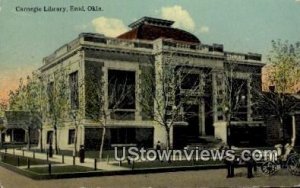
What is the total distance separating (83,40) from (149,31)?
20.2 feet

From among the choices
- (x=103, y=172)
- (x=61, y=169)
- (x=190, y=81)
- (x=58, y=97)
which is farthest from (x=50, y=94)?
(x=103, y=172)

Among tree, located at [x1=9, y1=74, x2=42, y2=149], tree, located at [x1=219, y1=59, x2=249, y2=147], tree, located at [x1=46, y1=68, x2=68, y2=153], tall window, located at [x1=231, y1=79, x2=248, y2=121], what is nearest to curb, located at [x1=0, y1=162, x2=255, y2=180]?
tree, located at [x1=46, y1=68, x2=68, y2=153]

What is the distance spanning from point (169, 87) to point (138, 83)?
3771mm

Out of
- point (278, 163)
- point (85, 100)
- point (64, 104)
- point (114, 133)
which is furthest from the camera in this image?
point (114, 133)

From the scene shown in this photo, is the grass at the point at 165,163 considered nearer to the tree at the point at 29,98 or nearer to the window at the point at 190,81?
the window at the point at 190,81

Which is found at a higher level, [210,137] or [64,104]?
[64,104]

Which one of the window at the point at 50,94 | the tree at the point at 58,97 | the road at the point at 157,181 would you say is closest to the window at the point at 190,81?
the tree at the point at 58,97

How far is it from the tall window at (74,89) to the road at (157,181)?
10115mm

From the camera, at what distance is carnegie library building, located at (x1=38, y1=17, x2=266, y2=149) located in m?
31.7

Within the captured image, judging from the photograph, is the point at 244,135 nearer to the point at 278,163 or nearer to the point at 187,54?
the point at 187,54

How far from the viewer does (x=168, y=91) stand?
98.5 feet

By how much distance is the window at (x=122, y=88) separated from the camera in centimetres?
3278

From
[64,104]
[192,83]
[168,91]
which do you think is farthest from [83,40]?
[192,83]

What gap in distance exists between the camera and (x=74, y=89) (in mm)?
31391
